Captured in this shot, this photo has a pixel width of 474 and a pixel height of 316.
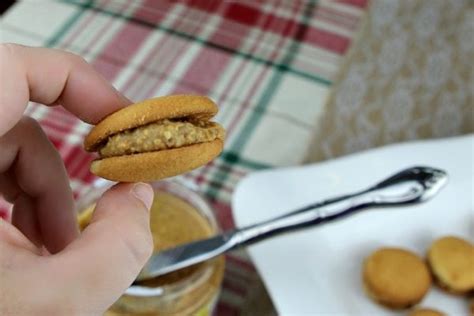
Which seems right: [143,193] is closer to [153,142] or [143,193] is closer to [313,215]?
[153,142]

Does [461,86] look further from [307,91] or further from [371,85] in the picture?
[307,91]

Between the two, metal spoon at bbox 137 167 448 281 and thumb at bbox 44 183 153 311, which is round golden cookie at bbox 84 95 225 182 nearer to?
thumb at bbox 44 183 153 311

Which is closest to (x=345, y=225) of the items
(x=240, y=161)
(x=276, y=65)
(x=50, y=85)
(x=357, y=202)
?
(x=357, y=202)

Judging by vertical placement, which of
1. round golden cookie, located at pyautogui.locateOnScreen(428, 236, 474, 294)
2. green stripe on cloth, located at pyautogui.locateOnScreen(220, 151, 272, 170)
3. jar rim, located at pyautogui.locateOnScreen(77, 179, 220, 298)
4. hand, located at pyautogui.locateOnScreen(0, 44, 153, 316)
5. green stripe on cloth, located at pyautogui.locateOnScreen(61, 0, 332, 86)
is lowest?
green stripe on cloth, located at pyautogui.locateOnScreen(220, 151, 272, 170)

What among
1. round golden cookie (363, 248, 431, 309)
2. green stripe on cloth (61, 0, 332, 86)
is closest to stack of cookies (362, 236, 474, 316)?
round golden cookie (363, 248, 431, 309)

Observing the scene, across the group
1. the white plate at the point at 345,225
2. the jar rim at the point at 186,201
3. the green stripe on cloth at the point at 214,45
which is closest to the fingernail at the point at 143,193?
the jar rim at the point at 186,201

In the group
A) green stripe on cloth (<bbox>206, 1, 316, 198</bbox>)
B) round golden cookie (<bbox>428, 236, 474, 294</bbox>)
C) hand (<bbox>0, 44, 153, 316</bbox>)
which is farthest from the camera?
green stripe on cloth (<bbox>206, 1, 316, 198</bbox>)

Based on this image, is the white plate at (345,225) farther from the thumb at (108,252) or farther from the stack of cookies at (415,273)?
the thumb at (108,252)
